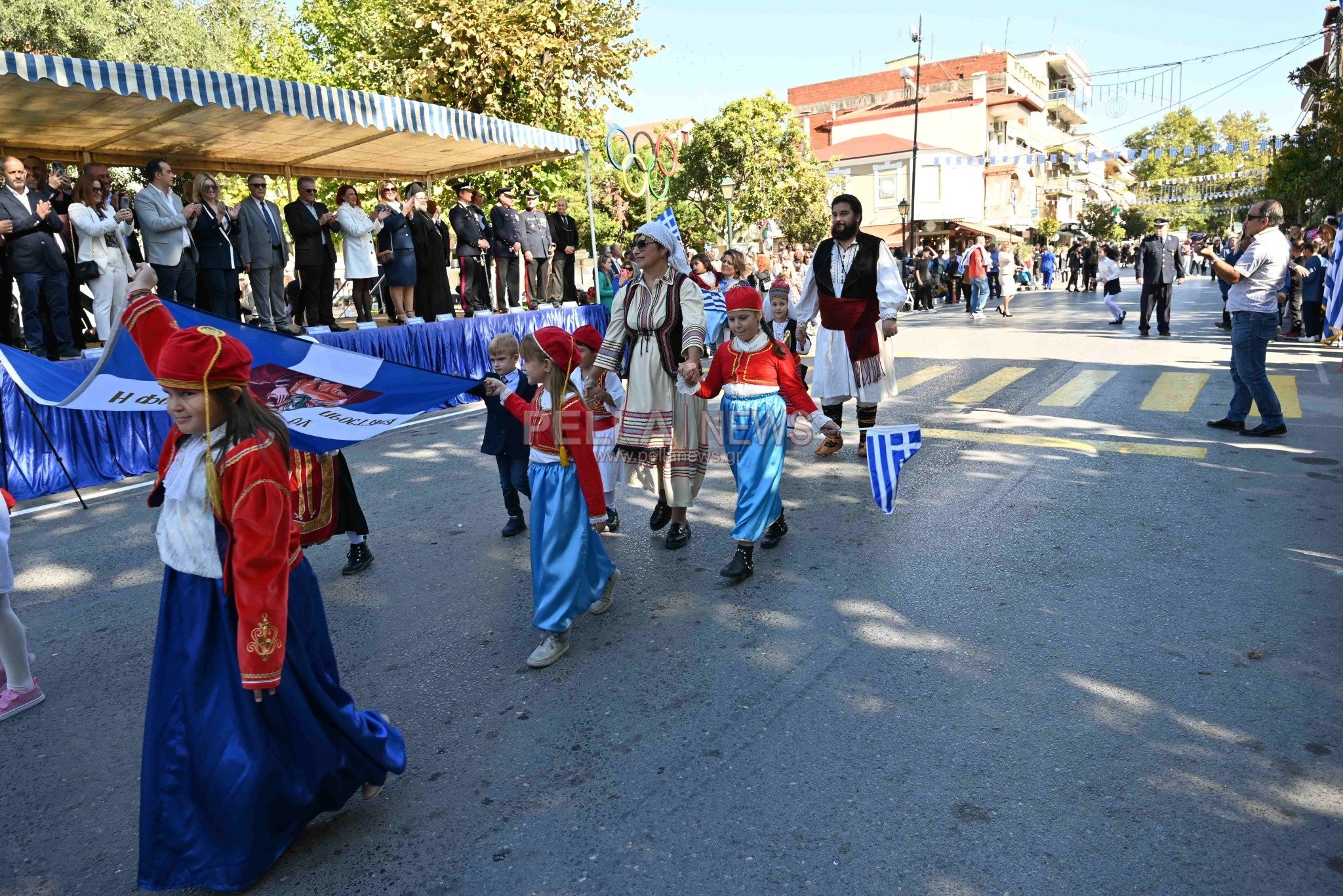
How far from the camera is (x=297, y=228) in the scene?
1172cm

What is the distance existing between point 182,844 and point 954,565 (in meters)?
3.94

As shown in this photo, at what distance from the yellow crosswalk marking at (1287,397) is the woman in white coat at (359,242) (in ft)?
33.8

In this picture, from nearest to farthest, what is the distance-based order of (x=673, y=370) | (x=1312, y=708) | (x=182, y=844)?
(x=182, y=844) < (x=1312, y=708) < (x=673, y=370)

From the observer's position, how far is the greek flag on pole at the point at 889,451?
17.0ft

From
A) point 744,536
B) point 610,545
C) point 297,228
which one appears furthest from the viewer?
point 297,228

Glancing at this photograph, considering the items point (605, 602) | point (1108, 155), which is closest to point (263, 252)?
point (605, 602)

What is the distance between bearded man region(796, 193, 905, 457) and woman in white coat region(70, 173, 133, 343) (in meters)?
6.79

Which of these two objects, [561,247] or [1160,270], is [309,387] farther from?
[1160,270]

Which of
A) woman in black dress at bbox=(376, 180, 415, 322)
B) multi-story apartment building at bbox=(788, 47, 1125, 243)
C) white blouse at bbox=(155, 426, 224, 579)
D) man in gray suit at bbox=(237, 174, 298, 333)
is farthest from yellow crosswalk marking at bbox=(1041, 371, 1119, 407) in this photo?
multi-story apartment building at bbox=(788, 47, 1125, 243)

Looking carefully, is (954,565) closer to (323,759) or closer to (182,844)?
(323,759)

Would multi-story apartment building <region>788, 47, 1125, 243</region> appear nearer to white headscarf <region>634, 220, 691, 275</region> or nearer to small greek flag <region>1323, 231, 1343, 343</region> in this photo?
small greek flag <region>1323, 231, 1343, 343</region>

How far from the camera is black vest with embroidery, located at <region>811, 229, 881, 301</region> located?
287 inches

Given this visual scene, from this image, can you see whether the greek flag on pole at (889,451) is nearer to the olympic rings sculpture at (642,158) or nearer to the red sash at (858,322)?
the red sash at (858,322)

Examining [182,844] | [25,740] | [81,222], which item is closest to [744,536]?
[182,844]
